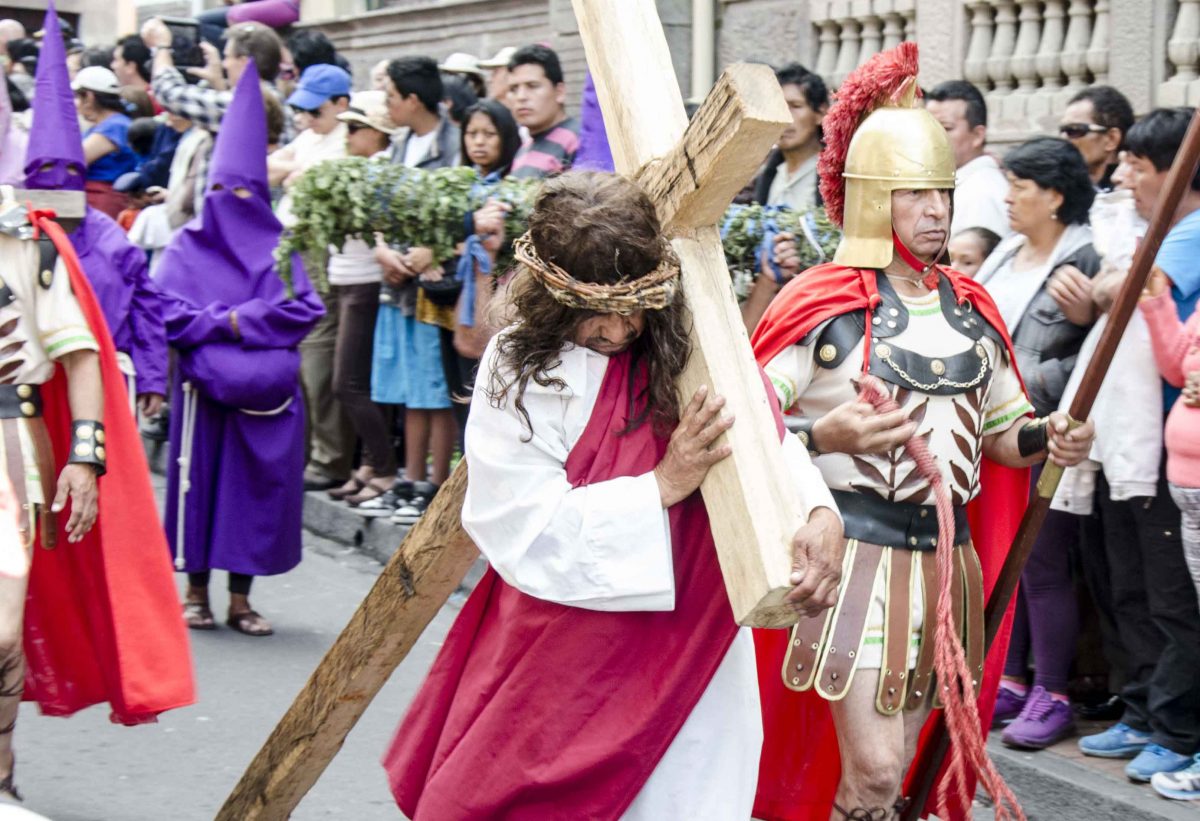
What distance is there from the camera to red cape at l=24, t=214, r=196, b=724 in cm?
510

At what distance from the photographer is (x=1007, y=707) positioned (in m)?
6.02

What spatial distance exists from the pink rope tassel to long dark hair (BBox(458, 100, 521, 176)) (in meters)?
4.51

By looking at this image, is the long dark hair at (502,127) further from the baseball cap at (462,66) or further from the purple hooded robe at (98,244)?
the baseball cap at (462,66)

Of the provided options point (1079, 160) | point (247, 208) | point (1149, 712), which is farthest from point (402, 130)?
point (1149, 712)

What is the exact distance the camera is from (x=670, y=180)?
3.23 metres

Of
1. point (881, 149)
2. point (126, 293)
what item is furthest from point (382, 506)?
point (881, 149)

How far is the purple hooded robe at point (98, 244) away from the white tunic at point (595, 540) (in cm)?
259

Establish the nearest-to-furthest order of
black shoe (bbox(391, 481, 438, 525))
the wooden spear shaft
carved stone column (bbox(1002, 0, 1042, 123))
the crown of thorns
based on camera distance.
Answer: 1. the crown of thorns
2. the wooden spear shaft
3. carved stone column (bbox(1002, 0, 1042, 123))
4. black shoe (bbox(391, 481, 438, 525))

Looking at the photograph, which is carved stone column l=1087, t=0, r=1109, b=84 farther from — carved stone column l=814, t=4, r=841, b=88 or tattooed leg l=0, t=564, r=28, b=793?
tattooed leg l=0, t=564, r=28, b=793

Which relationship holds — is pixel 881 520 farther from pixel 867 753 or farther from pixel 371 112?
pixel 371 112

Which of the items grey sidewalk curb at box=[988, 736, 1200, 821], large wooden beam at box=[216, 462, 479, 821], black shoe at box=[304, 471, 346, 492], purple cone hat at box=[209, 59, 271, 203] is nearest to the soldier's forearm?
large wooden beam at box=[216, 462, 479, 821]

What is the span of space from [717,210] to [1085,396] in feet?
3.70

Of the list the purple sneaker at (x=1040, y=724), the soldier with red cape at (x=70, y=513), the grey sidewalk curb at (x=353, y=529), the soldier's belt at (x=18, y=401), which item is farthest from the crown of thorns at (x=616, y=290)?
the grey sidewalk curb at (x=353, y=529)

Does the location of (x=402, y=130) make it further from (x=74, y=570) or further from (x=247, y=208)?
(x=74, y=570)
